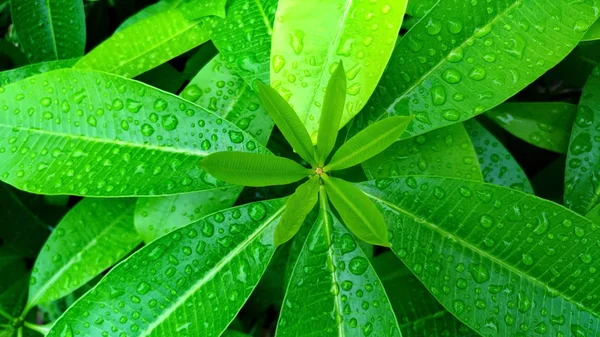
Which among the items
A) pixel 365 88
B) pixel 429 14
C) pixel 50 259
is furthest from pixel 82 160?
pixel 429 14

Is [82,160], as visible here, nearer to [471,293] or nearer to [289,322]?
[289,322]

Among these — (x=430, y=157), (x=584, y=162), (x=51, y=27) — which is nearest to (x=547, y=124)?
(x=584, y=162)

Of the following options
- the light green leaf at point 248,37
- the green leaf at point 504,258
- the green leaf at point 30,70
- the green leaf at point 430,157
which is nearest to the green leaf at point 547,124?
the green leaf at point 430,157

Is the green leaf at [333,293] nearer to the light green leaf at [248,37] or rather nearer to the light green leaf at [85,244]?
the light green leaf at [248,37]

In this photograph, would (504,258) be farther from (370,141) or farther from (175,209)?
(175,209)

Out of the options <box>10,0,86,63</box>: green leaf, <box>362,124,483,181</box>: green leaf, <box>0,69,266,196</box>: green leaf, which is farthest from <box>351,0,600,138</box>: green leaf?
<box>10,0,86,63</box>: green leaf

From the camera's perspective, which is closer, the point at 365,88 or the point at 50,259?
the point at 365,88
